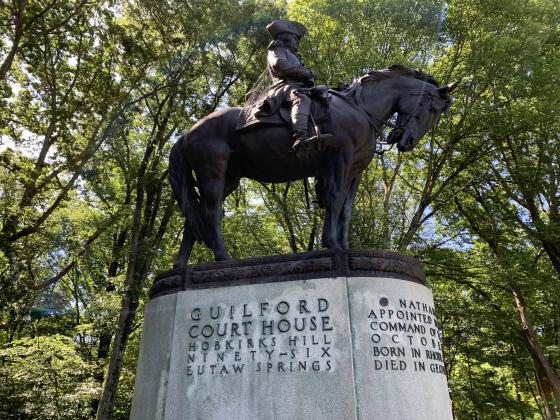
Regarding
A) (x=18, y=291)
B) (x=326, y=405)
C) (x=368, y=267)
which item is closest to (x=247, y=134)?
(x=368, y=267)

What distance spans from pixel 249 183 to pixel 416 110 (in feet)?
48.1

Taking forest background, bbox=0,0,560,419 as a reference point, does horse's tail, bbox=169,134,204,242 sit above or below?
below

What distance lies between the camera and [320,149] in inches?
260

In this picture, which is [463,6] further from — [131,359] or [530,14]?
[131,359]

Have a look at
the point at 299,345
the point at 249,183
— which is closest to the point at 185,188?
the point at 299,345

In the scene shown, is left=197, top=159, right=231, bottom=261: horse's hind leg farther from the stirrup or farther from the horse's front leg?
the horse's front leg

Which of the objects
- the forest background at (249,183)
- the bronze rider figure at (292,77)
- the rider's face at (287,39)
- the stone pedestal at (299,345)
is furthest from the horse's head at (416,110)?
the forest background at (249,183)

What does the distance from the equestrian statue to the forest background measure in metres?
8.81

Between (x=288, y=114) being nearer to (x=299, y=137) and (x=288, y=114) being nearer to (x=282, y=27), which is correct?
(x=299, y=137)

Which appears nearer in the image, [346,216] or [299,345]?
[299,345]

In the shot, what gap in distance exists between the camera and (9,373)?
17.5 metres

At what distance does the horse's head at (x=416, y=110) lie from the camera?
7.06 meters

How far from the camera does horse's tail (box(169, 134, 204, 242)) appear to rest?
730cm

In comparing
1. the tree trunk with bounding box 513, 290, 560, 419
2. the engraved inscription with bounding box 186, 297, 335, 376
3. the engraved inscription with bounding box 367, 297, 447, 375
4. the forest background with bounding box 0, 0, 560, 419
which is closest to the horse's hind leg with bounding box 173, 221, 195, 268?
the engraved inscription with bounding box 186, 297, 335, 376
